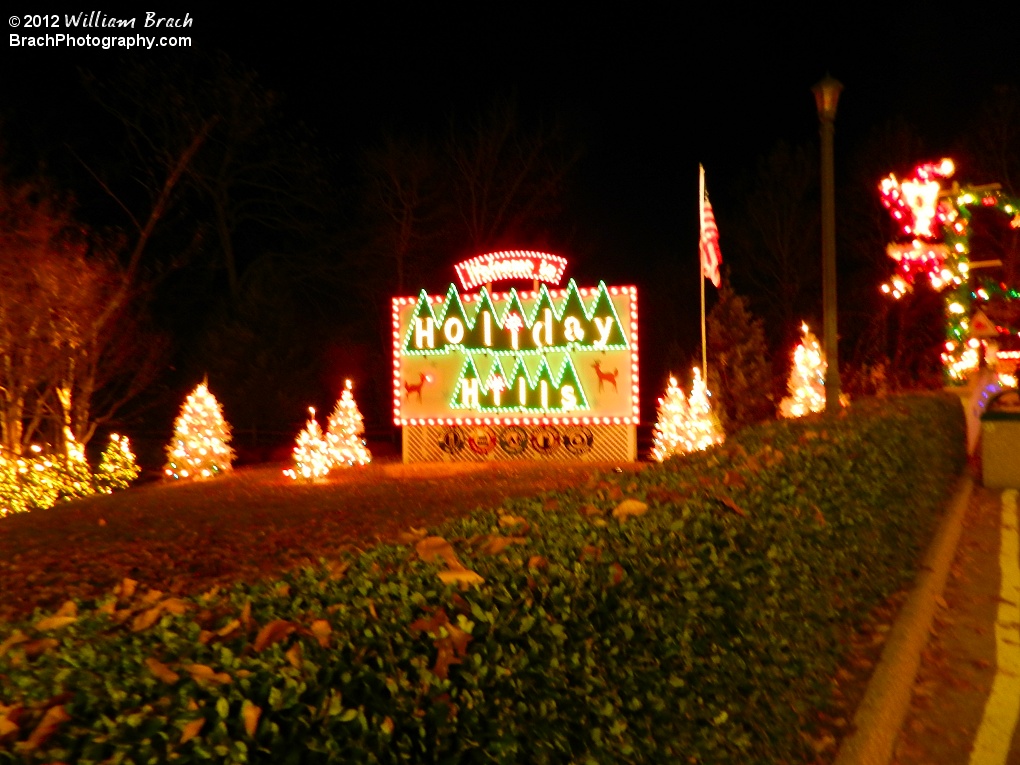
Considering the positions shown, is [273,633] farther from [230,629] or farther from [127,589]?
[127,589]

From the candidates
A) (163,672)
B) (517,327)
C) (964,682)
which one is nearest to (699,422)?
(517,327)

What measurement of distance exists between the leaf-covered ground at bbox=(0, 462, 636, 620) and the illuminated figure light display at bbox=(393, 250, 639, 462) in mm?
1271

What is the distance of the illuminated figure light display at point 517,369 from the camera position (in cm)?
2119

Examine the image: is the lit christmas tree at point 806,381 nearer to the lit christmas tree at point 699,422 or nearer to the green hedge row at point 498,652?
the lit christmas tree at point 699,422

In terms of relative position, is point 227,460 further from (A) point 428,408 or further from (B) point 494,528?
(B) point 494,528

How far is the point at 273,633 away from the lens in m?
3.00

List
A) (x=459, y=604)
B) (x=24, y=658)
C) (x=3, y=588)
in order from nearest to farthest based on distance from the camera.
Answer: (x=24, y=658) → (x=459, y=604) → (x=3, y=588)

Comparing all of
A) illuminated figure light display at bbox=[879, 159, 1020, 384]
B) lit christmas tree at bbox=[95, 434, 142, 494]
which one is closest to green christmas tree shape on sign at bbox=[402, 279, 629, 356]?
lit christmas tree at bbox=[95, 434, 142, 494]

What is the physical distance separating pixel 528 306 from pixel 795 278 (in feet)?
75.3

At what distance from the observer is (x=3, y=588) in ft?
31.2

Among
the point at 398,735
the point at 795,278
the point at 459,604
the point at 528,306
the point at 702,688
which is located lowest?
the point at 702,688

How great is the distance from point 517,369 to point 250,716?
19353 millimetres

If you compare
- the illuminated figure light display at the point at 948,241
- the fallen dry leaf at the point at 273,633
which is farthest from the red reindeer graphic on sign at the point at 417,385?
the fallen dry leaf at the point at 273,633

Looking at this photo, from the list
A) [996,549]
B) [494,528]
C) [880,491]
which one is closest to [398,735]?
[494,528]
